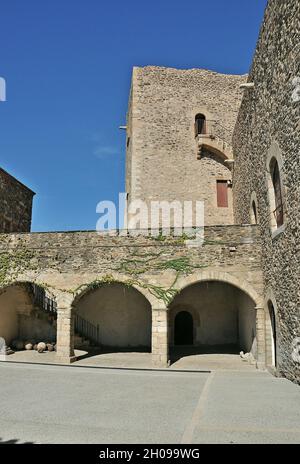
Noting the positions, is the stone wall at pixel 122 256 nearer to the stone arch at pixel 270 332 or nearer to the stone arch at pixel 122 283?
the stone arch at pixel 122 283

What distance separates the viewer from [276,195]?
9.42m

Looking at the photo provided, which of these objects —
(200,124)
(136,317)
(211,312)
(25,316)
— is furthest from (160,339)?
→ (200,124)

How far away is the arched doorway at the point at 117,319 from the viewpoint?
49.1ft

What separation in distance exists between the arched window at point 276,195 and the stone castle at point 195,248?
Answer: 27 mm

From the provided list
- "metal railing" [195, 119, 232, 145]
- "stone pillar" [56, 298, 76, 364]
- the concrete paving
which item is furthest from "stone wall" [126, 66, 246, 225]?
"stone pillar" [56, 298, 76, 364]

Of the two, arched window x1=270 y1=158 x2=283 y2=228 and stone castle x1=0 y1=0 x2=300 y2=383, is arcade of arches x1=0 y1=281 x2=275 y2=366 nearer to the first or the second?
stone castle x1=0 y1=0 x2=300 y2=383

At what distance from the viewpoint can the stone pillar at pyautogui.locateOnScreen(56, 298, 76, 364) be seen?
1174 cm

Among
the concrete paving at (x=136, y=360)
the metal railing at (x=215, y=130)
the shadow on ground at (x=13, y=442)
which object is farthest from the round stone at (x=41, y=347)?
the metal railing at (x=215, y=130)

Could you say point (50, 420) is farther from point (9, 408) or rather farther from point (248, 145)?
point (248, 145)

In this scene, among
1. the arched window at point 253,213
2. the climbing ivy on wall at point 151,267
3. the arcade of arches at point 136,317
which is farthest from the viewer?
the arcade of arches at point 136,317

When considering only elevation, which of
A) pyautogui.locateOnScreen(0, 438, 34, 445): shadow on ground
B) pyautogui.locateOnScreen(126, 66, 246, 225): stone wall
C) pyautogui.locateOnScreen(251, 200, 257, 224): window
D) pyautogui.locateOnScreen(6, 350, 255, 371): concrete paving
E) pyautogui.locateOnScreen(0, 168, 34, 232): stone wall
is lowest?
pyautogui.locateOnScreen(6, 350, 255, 371): concrete paving

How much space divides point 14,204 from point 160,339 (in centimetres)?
950

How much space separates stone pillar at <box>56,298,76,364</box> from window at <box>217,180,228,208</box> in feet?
31.8

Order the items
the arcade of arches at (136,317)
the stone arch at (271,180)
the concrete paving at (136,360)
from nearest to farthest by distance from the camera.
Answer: the stone arch at (271,180) < the concrete paving at (136,360) < the arcade of arches at (136,317)
